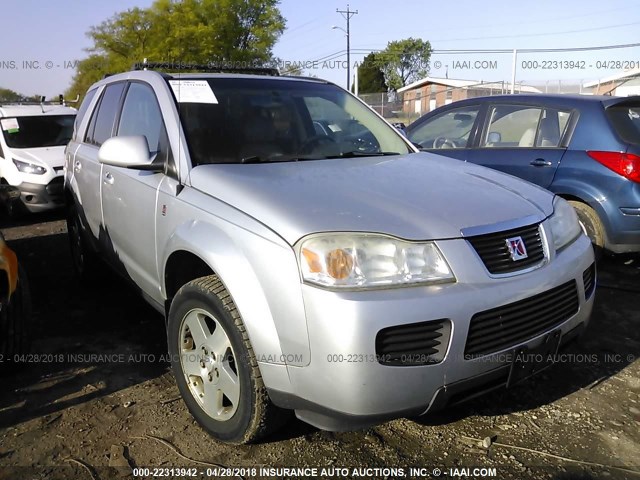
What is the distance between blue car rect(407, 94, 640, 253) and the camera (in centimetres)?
455

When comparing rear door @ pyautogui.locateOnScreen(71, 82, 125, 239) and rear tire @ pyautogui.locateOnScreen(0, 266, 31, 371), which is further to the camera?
rear door @ pyautogui.locateOnScreen(71, 82, 125, 239)

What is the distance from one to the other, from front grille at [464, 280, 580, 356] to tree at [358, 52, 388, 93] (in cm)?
7309

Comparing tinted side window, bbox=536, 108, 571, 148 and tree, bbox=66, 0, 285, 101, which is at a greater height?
tree, bbox=66, 0, 285, 101

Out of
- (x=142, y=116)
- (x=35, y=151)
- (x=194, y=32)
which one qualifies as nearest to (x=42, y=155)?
(x=35, y=151)

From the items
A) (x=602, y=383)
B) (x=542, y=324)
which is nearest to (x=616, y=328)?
(x=602, y=383)

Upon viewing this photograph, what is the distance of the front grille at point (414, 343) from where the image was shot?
2.00 meters

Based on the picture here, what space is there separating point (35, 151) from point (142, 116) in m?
6.35

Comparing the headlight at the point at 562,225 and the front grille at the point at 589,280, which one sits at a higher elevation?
the headlight at the point at 562,225

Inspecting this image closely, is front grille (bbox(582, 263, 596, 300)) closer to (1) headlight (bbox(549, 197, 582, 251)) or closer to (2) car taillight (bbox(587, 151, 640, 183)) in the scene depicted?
(1) headlight (bbox(549, 197, 582, 251))

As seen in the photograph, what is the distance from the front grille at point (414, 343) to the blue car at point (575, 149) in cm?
326

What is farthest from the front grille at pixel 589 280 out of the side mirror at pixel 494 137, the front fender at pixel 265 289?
the side mirror at pixel 494 137

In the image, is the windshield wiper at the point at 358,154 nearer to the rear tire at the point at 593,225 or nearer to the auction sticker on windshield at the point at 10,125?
the rear tire at the point at 593,225

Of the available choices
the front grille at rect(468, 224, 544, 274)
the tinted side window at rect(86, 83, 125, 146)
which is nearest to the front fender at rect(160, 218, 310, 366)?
the front grille at rect(468, 224, 544, 274)

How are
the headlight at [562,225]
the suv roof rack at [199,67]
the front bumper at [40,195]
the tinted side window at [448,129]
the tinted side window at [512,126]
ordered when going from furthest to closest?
the front bumper at [40,195] → the tinted side window at [448,129] → the tinted side window at [512,126] → the suv roof rack at [199,67] → the headlight at [562,225]
